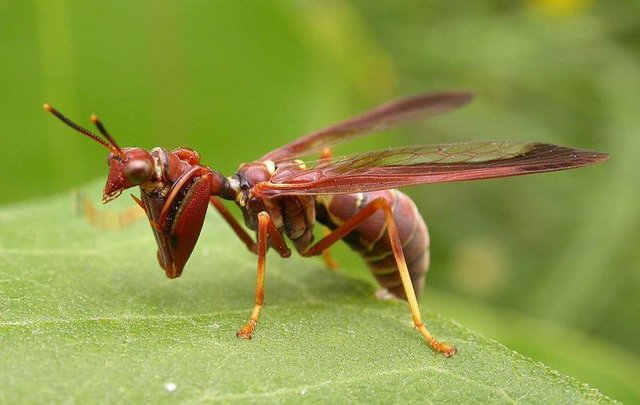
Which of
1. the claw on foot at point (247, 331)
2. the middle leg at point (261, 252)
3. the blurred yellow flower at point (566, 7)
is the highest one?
the blurred yellow flower at point (566, 7)

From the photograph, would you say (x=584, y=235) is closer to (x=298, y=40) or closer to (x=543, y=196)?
(x=543, y=196)

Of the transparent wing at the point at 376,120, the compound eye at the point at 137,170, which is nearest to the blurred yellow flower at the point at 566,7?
the transparent wing at the point at 376,120

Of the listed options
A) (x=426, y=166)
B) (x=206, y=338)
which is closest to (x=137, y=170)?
(x=206, y=338)

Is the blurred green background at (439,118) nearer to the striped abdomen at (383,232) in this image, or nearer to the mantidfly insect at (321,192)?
the striped abdomen at (383,232)

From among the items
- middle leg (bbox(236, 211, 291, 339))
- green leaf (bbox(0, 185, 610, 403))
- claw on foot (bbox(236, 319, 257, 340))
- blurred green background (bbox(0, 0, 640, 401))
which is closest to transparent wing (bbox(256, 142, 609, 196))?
middle leg (bbox(236, 211, 291, 339))

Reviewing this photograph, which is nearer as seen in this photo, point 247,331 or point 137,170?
point 247,331

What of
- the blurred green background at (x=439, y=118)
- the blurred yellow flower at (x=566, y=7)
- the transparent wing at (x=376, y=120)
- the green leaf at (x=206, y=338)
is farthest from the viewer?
the blurred yellow flower at (x=566, y=7)

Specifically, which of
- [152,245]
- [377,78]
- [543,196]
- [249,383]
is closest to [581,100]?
[543,196]

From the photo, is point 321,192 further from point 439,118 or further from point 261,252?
point 439,118
